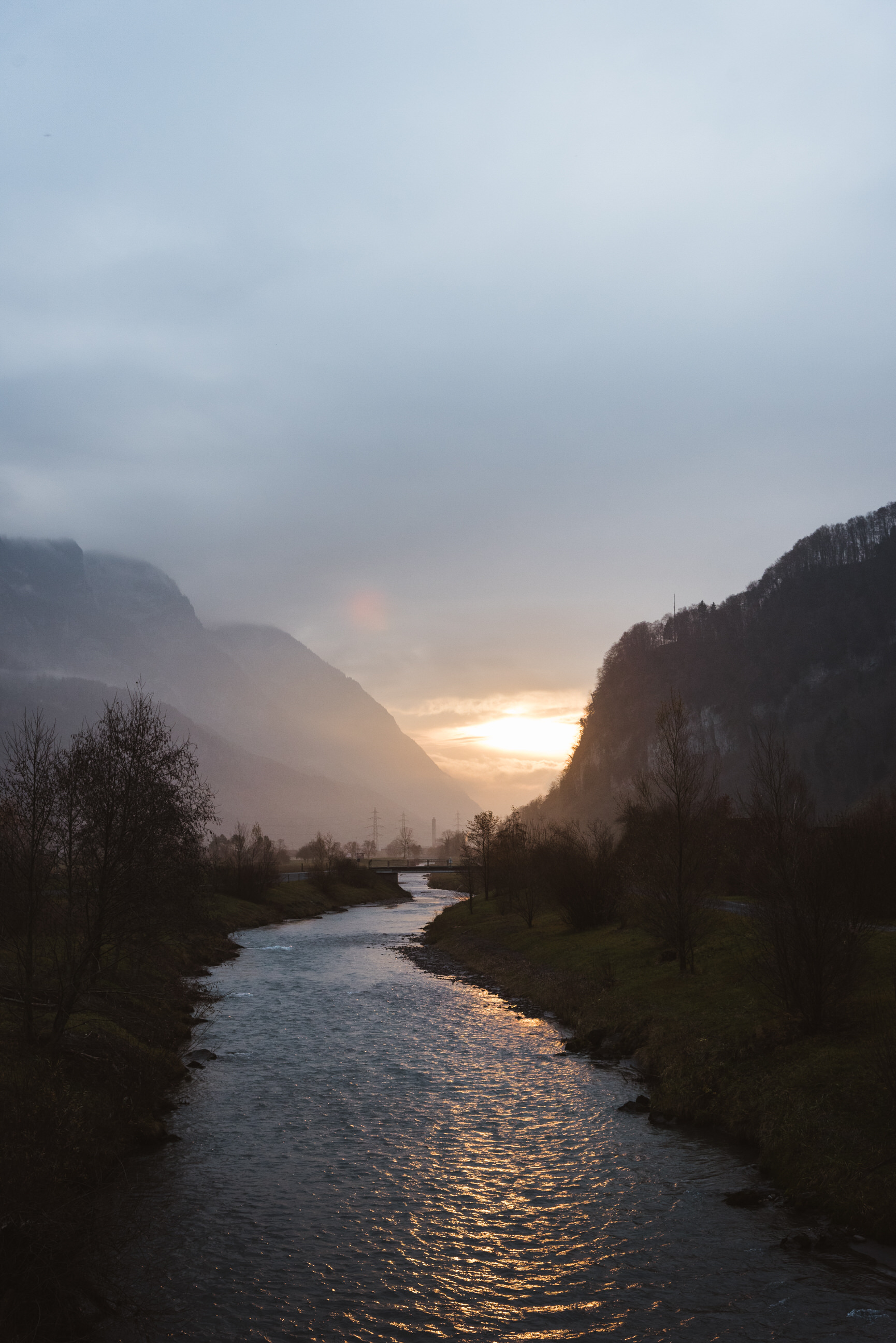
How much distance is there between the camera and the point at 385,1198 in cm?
1875

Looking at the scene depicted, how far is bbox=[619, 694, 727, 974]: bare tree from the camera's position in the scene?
3838cm

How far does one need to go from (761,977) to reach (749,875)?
332 centimetres

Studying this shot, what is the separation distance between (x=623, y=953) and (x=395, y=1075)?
19.3 m

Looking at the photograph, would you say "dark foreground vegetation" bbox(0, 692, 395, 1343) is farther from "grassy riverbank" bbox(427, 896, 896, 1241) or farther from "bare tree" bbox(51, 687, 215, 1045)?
"grassy riverbank" bbox(427, 896, 896, 1241)

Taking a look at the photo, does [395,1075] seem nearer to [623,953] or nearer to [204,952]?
[623,953]

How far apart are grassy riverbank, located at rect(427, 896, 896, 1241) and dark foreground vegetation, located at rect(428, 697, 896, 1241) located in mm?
57

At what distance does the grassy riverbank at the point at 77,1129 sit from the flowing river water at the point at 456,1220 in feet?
2.90

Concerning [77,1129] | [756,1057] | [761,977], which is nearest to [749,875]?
[761,977]

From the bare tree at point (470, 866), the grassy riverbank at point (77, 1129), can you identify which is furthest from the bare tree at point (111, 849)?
the bare tree at point (470, 866)

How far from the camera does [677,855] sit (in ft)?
129

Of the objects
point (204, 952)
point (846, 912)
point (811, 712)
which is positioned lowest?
point (204, 952)

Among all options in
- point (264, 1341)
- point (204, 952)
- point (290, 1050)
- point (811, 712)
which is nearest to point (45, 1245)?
point (264, 1341)

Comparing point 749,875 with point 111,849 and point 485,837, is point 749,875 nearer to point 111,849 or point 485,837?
point 111,849

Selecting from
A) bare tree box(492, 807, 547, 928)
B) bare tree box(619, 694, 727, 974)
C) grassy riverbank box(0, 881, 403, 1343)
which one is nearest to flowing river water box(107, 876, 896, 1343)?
grassy riverbank box(0, 881, 403, 1343)
